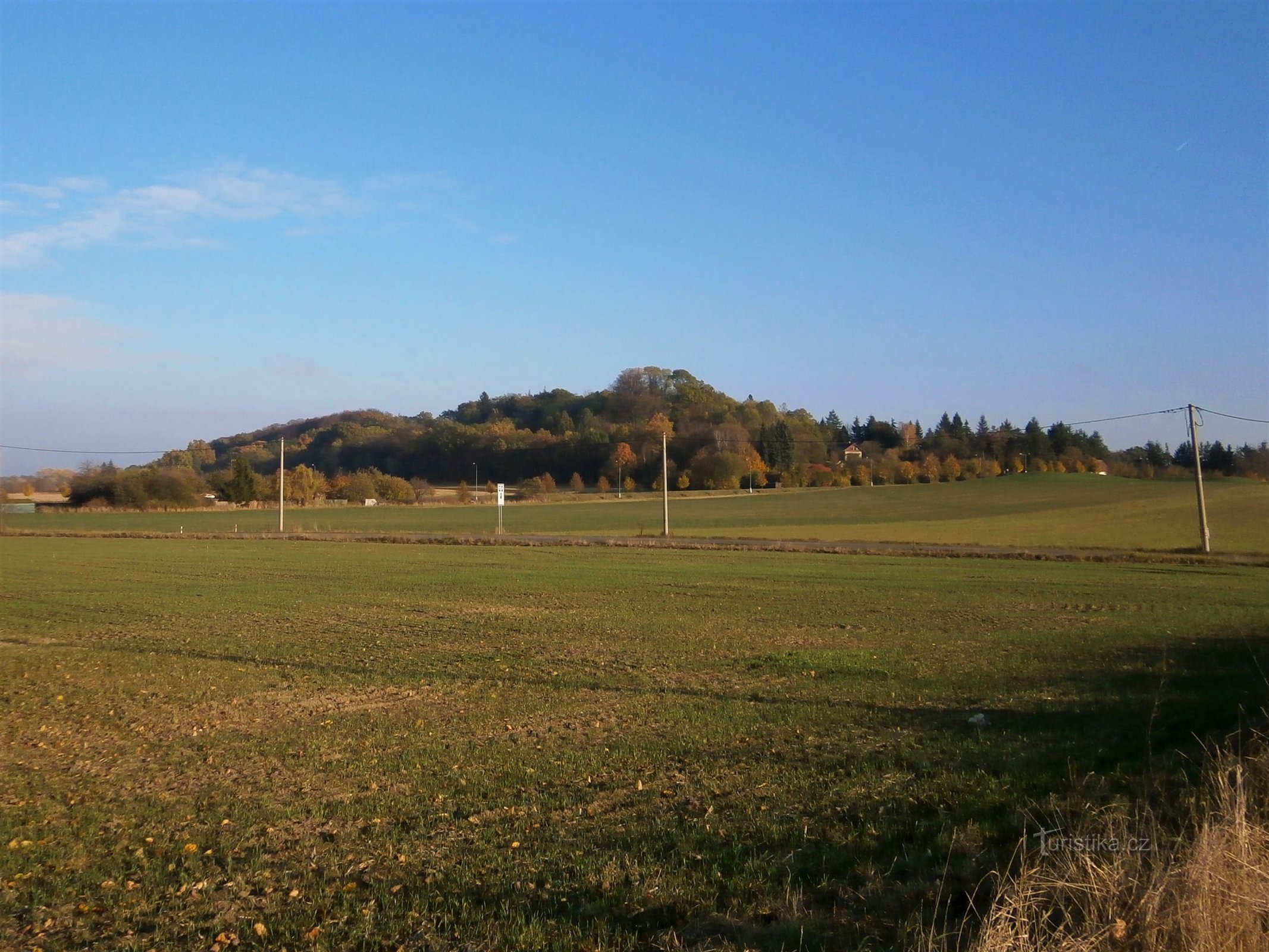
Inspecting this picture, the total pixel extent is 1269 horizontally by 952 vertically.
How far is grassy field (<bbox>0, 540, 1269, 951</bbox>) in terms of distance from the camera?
574cm

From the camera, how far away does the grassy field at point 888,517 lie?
61406mm

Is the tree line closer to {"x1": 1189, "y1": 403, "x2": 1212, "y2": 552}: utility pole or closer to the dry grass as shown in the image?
{"x1": 1189, "y1": 403, "x2": 1212, "y2": 552}: utility pole

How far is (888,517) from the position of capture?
8356cm

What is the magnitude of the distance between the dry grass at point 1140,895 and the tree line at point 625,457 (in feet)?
352

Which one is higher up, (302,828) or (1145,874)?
(1145,874)

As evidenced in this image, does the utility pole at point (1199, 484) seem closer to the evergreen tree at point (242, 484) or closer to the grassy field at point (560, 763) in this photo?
the grassy field at point (560, 763)

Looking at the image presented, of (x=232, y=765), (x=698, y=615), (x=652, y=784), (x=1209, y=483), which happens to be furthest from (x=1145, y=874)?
(x=1209, y=483)

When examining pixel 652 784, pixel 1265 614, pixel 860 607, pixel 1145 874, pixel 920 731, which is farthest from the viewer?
pixel 860 607

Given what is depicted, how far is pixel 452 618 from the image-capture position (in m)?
21.6

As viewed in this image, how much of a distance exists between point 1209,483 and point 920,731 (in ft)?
362

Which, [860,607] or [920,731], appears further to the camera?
[860,607]

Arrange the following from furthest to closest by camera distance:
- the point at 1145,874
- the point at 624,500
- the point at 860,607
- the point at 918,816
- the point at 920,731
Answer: the point at 624,500 < the point at 860,607 < the point at 920,731 < the point at 918,816 < the point at 1145,874

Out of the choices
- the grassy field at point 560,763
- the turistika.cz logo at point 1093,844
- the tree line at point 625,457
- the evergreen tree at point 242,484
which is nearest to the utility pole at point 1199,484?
the grassy field at point 560,763

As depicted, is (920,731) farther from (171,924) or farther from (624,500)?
(624,500)
